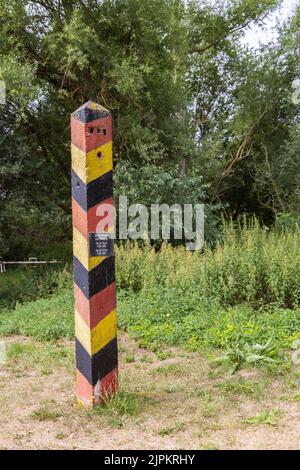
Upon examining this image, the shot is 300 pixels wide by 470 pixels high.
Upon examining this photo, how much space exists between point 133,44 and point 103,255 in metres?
11.5

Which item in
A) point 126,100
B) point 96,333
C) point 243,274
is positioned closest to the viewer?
point 96,333

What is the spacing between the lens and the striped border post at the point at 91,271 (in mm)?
4207

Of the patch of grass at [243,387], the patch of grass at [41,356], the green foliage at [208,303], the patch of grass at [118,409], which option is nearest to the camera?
the patch of grass at [118,409]

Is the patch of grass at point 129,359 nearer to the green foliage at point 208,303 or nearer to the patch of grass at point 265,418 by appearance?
the green foliage at point 208,303

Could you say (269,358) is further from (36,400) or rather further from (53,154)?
(53,154)

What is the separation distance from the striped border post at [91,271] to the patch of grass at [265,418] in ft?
3.81

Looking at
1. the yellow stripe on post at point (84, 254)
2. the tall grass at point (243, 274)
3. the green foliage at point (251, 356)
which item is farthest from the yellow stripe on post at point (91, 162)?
the tall grass at point (243, 274)

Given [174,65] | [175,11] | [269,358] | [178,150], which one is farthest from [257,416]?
[175,11]

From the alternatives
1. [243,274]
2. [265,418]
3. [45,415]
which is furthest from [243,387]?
[243,274]

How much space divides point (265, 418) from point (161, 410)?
0.83 meters

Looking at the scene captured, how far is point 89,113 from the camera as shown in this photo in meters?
4.30

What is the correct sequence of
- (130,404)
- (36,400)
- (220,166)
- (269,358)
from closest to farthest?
(130,404)
(36,400)
(269,358)
(220,166)

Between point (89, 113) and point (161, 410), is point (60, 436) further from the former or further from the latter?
point (89, 113)

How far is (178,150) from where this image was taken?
15.3 meters
